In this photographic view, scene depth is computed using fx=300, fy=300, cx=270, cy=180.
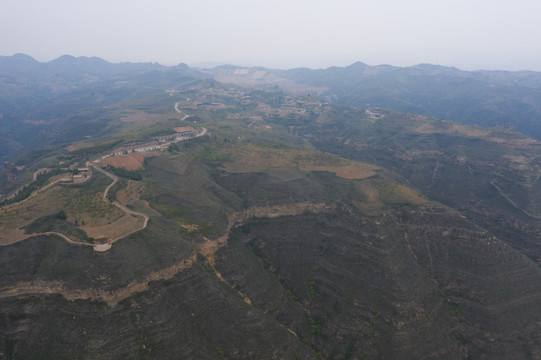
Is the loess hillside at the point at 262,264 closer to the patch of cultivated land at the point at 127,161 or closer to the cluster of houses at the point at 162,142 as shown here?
the patch of cultivated land at the point at 127,161

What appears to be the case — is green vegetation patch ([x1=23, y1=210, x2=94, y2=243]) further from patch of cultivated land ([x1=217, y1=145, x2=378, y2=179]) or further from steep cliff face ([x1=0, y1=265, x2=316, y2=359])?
patch of cultivated land ([x1=217, y1=145, x2=378, y2=179])

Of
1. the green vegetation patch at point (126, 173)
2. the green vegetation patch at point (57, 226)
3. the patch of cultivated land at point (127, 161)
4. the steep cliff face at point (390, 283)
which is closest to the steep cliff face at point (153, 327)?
the steep cliff face at point (390, 283)

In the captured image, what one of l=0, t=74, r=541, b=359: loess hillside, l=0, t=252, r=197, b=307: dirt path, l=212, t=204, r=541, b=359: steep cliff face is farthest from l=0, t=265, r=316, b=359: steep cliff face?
l=212, t=204, r=541, b=359: steep cliff face

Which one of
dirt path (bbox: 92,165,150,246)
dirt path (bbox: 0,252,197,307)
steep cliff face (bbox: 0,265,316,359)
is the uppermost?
dirt path (bbox: 92,165,150,246)

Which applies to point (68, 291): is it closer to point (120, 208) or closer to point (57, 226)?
point (57, 226)

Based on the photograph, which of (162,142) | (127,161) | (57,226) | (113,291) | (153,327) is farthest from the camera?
(162,142)

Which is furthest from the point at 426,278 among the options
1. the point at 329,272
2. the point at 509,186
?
the point at 509,186

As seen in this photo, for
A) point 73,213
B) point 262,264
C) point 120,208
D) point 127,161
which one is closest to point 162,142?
point 127,161

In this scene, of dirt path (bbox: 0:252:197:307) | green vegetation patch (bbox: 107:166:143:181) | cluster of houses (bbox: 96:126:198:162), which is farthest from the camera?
cluster of houses (bbox: 96:126:198:162)

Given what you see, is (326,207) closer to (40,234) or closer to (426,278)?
(426,278)
